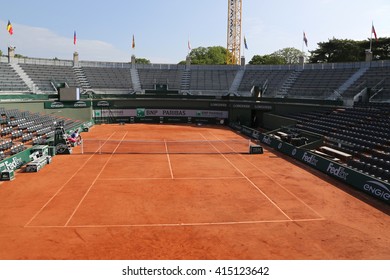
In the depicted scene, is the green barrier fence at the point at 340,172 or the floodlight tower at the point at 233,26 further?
the floodlight tower at the point at 233,26

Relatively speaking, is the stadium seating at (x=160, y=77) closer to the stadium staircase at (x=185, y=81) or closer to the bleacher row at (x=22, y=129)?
the stadium staircase at (x=185, y=81)

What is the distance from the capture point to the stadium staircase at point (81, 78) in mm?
65869

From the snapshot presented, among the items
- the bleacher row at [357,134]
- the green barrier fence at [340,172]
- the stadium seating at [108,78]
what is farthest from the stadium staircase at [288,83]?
the stadium seating at [108,78]

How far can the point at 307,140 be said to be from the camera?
36.9m

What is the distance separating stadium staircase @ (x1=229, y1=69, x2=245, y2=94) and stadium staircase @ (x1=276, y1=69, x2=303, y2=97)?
9686 millimetres

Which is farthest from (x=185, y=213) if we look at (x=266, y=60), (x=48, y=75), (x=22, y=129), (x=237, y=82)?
(x=266, y=60)

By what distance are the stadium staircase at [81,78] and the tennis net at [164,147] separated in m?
25.9

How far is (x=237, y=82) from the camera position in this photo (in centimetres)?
7069

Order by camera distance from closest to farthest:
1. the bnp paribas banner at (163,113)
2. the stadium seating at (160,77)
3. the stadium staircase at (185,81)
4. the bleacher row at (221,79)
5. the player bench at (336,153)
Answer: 1. the player bench at (336,153)
2. the bleacher row at (221,79)
3. the bnp paribas banner at (163,113)
4. the stadium staircase at (185,81)
5. the stadium seating at (160,77)

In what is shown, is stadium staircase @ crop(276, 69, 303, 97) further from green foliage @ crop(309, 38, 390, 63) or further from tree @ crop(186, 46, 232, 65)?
tree @ crop(186, 46, 232, 65)

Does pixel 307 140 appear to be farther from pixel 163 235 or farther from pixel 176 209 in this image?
pixel 163 235

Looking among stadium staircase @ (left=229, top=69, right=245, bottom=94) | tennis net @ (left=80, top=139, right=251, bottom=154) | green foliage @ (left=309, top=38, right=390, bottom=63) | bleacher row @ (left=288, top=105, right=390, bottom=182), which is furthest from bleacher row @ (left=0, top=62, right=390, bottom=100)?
green foliage @ (left=309, top=38, right=390, bottom=63)

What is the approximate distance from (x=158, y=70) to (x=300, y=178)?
182ft

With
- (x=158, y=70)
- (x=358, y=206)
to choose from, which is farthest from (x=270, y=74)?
(x=358, y=206)
